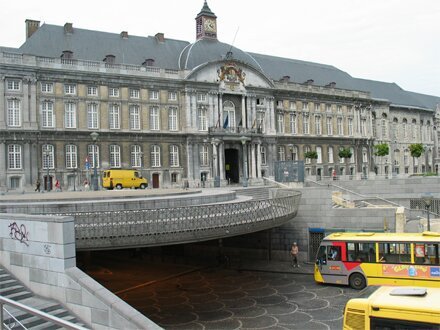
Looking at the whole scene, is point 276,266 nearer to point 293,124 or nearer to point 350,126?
point 293,124

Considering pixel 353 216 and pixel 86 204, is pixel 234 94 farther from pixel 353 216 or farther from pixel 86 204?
pixel 86 204

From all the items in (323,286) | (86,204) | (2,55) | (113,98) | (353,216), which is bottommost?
(323,286)

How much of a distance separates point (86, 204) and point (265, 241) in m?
14.6

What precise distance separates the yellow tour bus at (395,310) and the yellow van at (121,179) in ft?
117

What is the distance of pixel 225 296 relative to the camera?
23.8m

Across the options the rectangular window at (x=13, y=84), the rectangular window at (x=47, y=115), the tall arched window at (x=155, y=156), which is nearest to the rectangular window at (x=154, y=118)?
the tall arched window at (x=155, y=156)

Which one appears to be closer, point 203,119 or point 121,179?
point 121,179

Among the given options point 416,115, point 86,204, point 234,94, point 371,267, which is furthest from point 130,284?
point 416,115

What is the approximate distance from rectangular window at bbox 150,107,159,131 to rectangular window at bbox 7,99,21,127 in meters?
14.2

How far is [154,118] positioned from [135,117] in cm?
232

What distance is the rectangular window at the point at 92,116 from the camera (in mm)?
51188

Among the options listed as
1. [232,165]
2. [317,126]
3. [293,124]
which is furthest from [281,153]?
[317,126]

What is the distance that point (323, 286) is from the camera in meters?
25.1

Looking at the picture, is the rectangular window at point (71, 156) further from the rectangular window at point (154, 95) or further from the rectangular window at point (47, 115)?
the rectangular window at point (154, 95)
